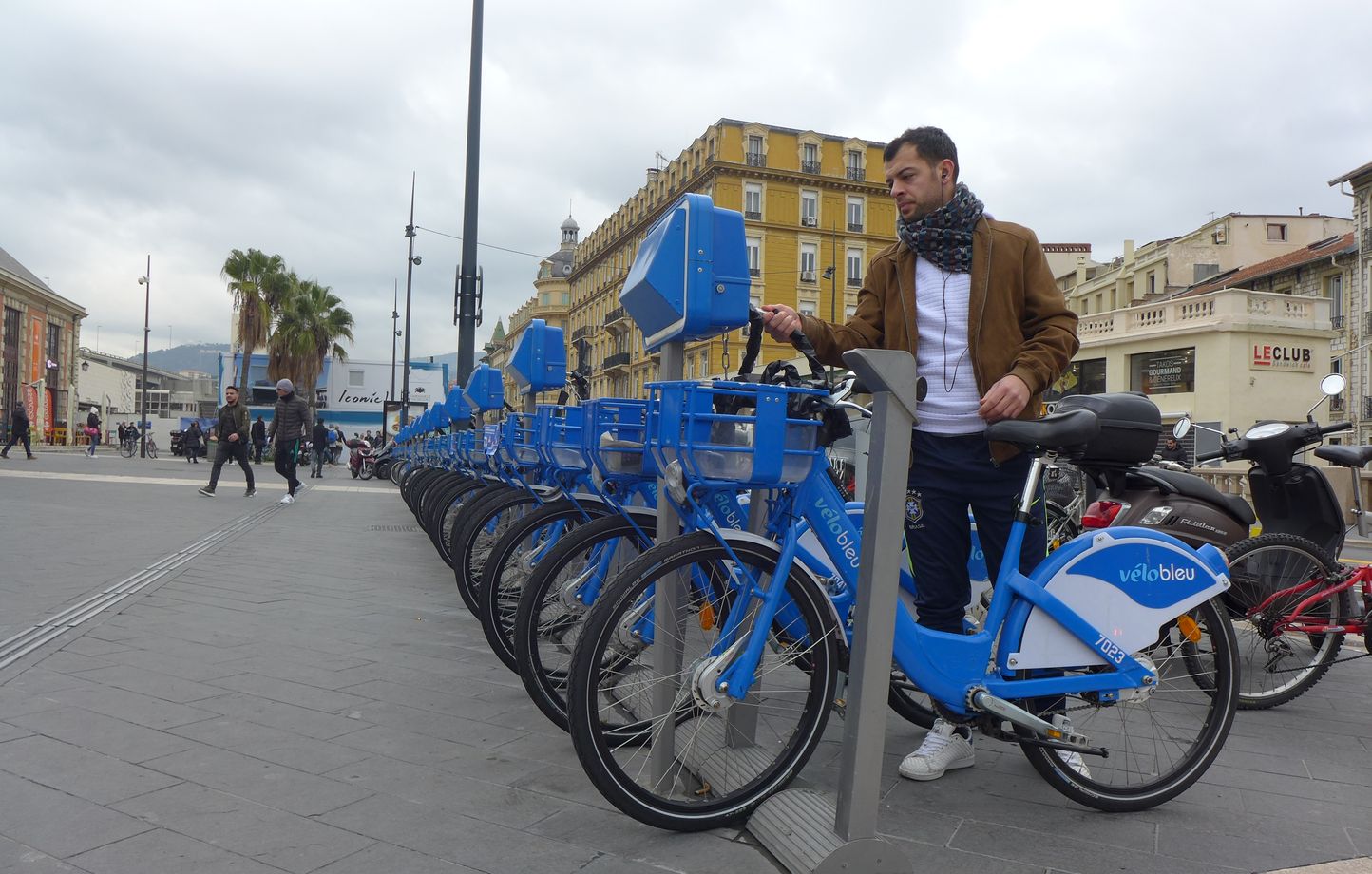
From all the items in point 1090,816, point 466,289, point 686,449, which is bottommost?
point 1090,816

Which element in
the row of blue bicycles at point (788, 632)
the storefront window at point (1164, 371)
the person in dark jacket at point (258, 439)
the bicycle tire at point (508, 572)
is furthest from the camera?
the storefront window at point (1164, 371)

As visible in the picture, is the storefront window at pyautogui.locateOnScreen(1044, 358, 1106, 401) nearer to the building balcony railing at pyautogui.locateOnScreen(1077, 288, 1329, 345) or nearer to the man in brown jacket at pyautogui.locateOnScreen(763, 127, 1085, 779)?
the building balcony railing at pyautogui.locateOnScreen(1077, 288, 1329, 345)

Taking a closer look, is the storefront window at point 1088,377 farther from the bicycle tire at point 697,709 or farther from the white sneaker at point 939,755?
the bicycle tire at point 697,709

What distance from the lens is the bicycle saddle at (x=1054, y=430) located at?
2664mm

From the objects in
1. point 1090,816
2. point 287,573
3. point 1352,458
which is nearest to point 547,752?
point 1090,816

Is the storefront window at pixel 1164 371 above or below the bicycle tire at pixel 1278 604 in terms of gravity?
above

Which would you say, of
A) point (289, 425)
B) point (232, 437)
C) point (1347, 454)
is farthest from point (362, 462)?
point (1347, 454)

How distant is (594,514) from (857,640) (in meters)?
1.78

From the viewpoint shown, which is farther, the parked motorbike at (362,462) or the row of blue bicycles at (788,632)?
the parked motorbike at (362,462)

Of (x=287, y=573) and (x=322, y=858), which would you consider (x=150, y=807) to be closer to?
(x=322, y=858)

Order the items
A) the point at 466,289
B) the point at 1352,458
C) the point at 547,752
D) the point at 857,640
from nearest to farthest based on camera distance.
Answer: the point at 857,640
the point at 547,752
the point at 1352,458
the point at 466,289

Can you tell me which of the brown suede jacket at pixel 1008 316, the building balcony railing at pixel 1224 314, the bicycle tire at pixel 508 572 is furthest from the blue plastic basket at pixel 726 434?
the building balcony railing at pixel 1224 314

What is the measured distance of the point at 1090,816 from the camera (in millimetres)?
2838

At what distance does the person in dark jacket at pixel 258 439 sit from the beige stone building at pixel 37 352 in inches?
1057
